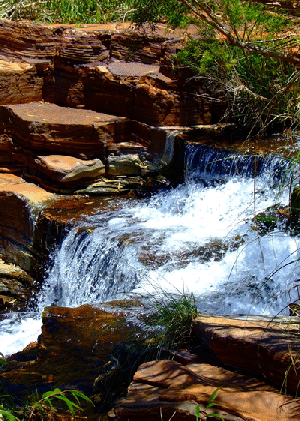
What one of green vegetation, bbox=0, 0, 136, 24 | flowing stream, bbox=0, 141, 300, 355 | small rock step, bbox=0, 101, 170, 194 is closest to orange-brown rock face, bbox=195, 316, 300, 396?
flowing stream, bbox=0, 141, 300, 355

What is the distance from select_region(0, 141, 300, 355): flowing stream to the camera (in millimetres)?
4531

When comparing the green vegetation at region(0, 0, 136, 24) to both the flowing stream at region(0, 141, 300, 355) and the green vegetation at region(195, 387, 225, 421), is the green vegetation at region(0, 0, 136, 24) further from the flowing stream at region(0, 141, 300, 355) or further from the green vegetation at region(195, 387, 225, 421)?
the green vegetation at region(195, 387, 225, 421)

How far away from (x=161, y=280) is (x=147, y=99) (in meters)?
3.76

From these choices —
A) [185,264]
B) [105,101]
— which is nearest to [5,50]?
[105,101]

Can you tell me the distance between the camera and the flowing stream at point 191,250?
4531mm

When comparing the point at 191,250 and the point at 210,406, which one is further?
the point at 191,250

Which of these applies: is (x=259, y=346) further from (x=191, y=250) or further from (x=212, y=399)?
(x=191, y=250)

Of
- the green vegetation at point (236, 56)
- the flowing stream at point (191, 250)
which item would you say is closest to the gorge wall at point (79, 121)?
the green vegetation at point (236, 56)

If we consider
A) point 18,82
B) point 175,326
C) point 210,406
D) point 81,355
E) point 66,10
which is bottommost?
point 81,355

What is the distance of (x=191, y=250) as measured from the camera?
5461mm

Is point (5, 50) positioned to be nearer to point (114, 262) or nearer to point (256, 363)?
point (114, 262)

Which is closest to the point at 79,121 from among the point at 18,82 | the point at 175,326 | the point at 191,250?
the point at 18,82

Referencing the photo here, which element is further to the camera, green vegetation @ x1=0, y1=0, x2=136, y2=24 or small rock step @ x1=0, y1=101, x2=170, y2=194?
green vegetation @ x1=0, y1=0, x2=136, y2=24

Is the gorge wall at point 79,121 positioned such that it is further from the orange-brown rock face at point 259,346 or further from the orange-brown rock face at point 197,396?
the orange-brown rock face at point 197,396
